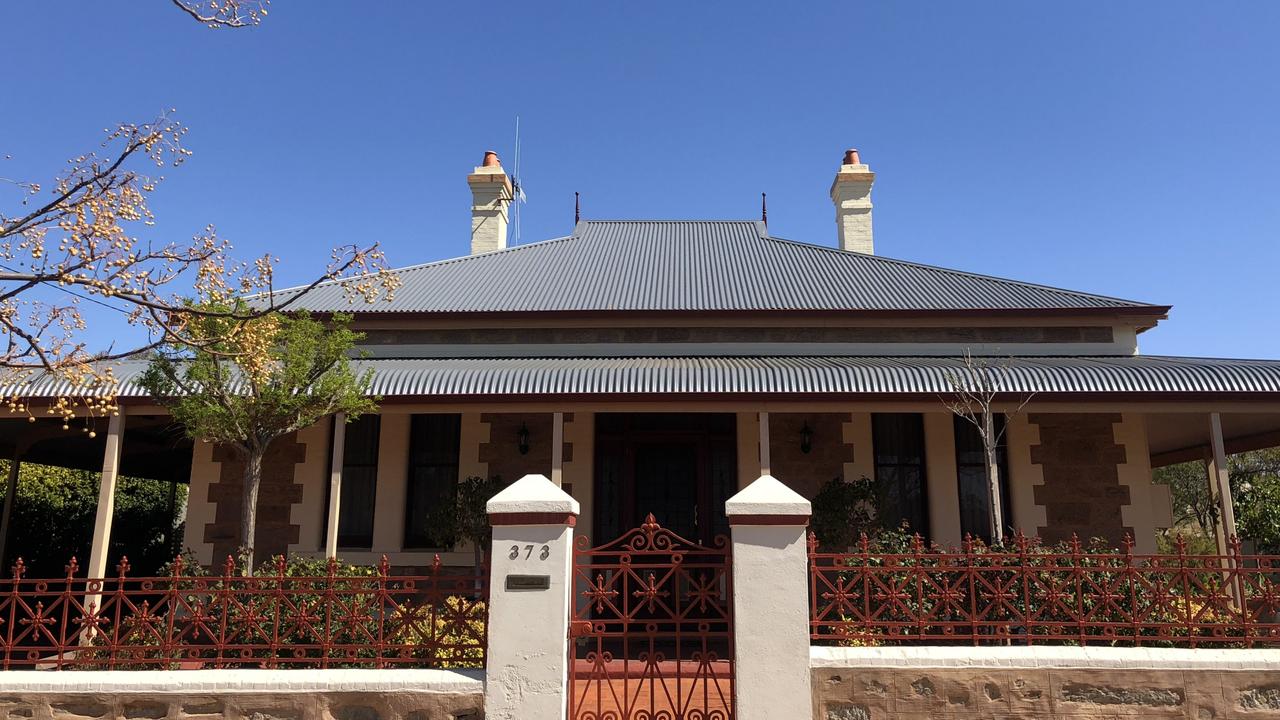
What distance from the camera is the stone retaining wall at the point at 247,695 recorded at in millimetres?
5023

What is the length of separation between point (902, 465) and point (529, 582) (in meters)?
7.02

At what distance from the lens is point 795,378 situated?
962 cm

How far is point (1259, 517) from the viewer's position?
14.7 metres

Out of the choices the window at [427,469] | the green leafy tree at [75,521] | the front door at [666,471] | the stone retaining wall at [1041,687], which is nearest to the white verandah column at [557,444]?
the front door at [666,471]

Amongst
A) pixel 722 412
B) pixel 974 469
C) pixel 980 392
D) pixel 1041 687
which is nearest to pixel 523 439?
pixel 722 412

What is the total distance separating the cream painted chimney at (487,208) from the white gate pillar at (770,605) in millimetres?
12022

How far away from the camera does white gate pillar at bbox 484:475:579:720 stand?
196 inches

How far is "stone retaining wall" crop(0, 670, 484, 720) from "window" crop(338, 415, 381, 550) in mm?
5586

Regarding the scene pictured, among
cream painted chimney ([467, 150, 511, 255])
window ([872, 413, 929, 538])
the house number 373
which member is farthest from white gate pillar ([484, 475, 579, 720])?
cream painted chimney ([467, 150, 511, 255])

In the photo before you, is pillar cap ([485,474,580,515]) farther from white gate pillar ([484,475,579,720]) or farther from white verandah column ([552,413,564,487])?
white verandah column ([552,413,564,487])

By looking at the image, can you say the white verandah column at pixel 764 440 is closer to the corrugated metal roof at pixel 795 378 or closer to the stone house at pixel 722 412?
the stone house at pixel 722 412

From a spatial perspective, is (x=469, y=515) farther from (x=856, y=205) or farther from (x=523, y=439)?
(x=856, y=205)

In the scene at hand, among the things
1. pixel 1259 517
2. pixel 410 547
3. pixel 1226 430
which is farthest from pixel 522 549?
pixel 1259 517

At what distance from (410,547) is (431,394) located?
7.73 feet
